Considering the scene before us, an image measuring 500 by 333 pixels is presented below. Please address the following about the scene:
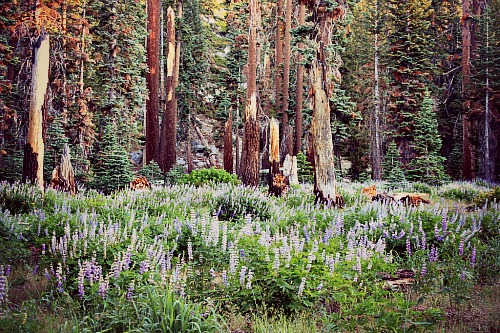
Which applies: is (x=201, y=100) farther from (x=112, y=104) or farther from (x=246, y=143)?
(x=246, y=143)

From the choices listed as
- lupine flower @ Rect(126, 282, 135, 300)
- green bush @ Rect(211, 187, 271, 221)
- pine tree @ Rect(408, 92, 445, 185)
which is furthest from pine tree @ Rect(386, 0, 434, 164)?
lupine flower @ Rect(126, 282, 135, 300)

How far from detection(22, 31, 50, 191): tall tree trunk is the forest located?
0.13ft

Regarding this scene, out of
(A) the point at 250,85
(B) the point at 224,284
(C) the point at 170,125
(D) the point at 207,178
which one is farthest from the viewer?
(C) the point at 170,125

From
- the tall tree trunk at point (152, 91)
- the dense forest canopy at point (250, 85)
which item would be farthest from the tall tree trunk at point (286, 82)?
the tall tree trunk at point (152, 91)

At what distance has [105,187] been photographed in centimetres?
1652

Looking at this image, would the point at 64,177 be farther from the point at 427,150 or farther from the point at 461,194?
the point at 427,150

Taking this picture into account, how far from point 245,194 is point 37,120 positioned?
680 centimetres

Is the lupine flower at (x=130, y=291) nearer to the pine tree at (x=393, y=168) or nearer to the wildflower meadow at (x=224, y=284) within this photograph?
the wildflower meadow at (x=224, y=284)

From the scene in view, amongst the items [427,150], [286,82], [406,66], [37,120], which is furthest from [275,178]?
[406,66]

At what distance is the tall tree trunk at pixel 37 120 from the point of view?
41.8 ft

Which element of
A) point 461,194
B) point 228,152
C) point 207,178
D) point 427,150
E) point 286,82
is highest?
point 286,82

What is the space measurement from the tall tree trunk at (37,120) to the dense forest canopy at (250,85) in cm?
6

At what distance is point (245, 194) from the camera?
10781mm

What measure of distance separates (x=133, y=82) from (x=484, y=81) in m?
20.9
